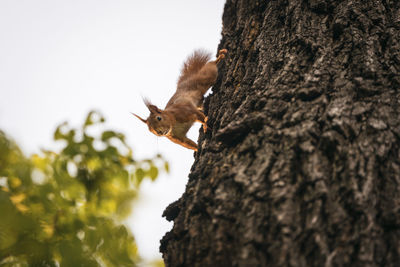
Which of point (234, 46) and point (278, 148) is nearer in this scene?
point (278, 148)

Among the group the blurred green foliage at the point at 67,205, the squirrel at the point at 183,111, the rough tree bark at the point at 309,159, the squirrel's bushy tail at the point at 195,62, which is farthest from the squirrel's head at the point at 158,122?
the blurred green foliage at the point at 67,205

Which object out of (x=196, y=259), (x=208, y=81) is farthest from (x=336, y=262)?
(x=208, y=81)

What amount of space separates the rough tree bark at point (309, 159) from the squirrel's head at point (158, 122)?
188 centimetres

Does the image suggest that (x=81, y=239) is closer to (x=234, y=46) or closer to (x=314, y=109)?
(x=314, y=109)

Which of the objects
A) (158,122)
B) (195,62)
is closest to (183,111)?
(158,122)

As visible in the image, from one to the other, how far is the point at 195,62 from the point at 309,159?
10.7 feet

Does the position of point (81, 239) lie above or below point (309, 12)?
below

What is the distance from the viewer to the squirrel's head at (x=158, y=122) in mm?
3561

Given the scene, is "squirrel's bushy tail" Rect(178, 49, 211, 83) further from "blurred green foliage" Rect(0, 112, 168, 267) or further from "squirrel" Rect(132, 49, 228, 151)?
"blurred green foliage" Rect(0, 112, 168, 267)

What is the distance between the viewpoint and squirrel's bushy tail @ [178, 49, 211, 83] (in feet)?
13.5

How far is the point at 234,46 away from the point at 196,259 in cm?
163

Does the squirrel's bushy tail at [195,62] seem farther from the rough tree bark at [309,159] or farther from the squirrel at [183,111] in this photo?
the rough tree bark at [309,159]

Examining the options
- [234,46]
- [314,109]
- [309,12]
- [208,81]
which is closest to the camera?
[314,109]

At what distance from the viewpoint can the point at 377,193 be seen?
102 centimetres
